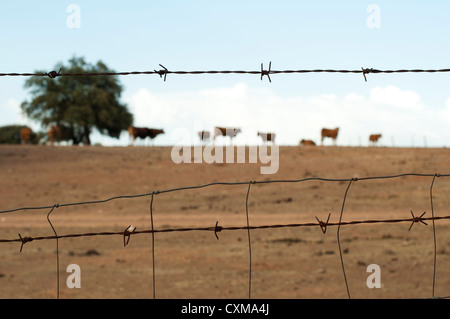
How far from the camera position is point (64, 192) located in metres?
27.5

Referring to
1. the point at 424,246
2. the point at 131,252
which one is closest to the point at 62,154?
the point at 131,252

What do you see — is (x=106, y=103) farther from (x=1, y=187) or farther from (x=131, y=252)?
(x=131, y=252)

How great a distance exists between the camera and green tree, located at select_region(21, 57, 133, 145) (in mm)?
51500

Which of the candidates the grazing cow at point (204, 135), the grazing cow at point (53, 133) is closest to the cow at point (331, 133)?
the grazing cow at point (204, 135)

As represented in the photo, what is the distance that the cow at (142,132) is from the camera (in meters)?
48.5

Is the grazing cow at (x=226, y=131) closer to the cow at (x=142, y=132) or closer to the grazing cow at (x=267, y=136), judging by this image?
the grazing cow at (x=267, y=136)

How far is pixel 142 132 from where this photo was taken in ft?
161

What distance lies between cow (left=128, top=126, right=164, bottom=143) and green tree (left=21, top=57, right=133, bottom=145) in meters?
3.94

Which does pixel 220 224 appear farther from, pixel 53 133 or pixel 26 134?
pixel 26 134

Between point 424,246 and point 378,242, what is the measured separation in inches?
45.1

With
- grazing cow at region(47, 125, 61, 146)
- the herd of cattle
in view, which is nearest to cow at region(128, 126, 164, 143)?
the herd of cattle

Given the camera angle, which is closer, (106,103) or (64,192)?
(64,192)

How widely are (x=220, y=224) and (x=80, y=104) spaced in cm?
3524

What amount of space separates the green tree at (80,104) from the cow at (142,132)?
394 centimetres
